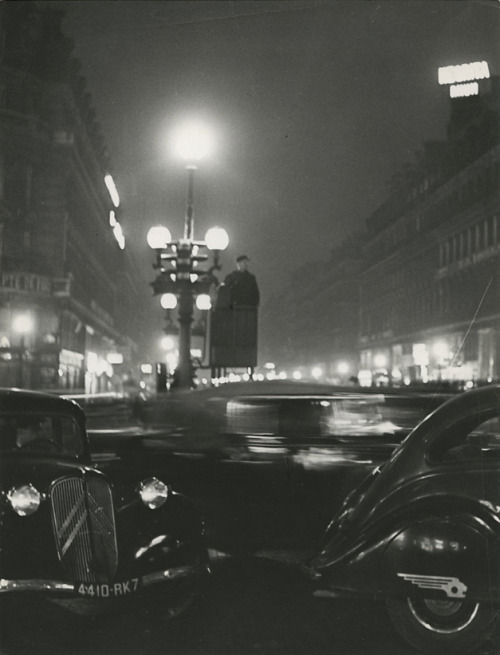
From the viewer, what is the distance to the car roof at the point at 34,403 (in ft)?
19.8

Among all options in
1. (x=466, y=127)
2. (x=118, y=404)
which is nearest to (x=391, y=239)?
(x=466, y=127)

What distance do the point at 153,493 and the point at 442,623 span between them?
7.39ft

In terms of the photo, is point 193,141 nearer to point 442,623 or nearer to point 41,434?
point 41,434

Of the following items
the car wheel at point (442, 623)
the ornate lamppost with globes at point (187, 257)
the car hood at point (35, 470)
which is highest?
the ornate lamppost with globes at point (187, 257)

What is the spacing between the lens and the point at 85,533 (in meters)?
5.52

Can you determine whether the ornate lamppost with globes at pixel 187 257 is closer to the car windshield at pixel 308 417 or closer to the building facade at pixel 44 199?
the car windshield at pixel 308 417

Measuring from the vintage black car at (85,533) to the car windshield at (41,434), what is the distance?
0.03 ft

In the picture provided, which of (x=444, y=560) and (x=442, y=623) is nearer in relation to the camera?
(x=444, y=560)

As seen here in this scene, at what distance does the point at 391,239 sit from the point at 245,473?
77677 mm

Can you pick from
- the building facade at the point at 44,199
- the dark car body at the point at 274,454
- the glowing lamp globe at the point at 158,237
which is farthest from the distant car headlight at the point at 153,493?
the building facade at the point at 44,199

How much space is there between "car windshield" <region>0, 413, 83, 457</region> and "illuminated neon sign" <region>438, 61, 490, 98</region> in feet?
231

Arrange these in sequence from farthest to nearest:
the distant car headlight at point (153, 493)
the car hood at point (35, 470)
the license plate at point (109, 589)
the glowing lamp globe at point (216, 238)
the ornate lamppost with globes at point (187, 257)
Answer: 1. the glowing lamp globe at point (216, 238)
2. the ornate lamppost with globes at point (187, 257)
3. the distant car headlight at point (153, 493)
4. the car hood at point (35, 470)
5. the license plate at point (109, 589)

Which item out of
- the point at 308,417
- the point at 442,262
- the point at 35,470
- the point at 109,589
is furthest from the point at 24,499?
the point at 442,262

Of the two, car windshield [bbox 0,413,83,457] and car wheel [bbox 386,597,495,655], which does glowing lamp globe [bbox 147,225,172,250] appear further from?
car wheel [bbox 386,597,495,655]
